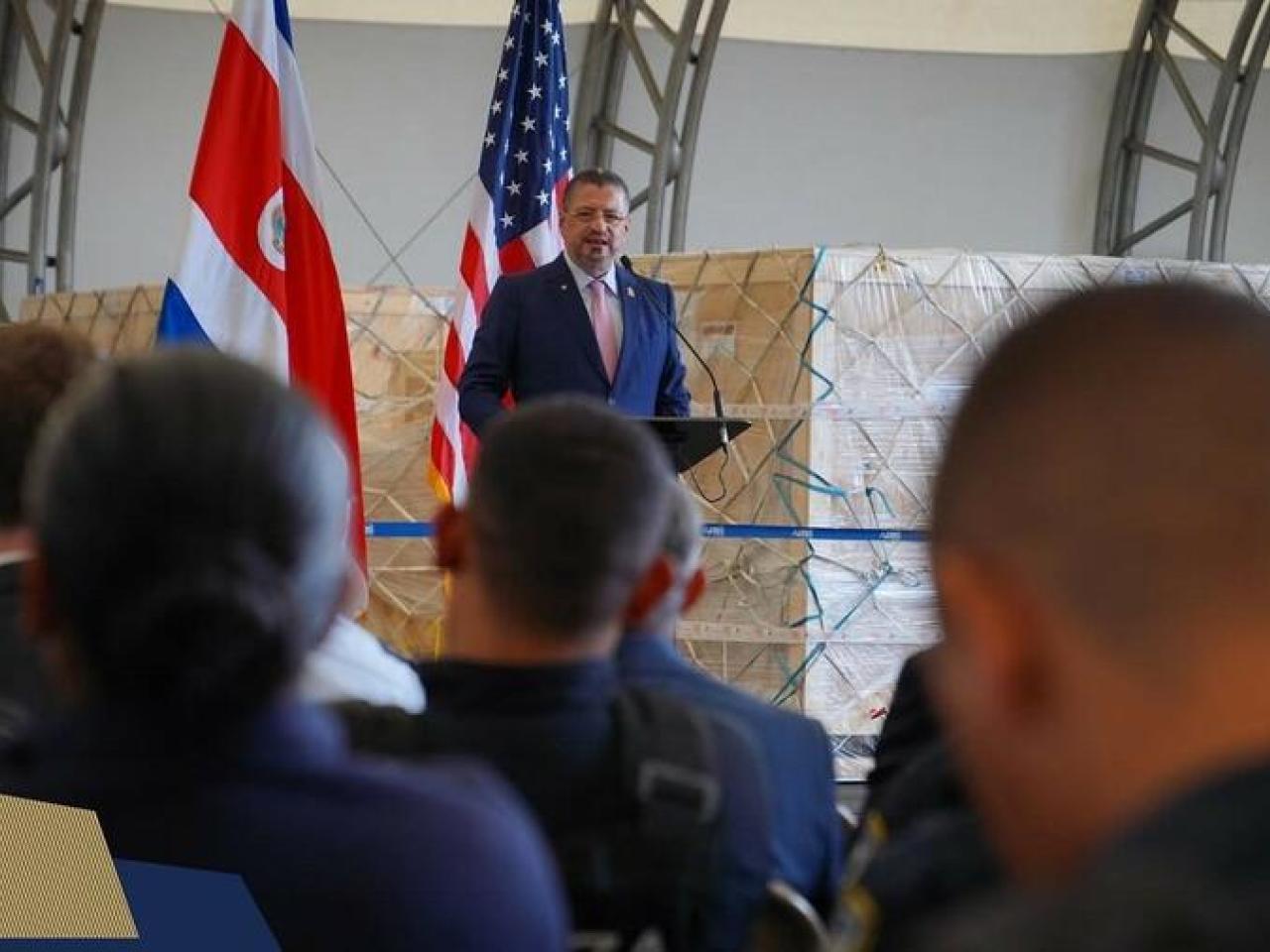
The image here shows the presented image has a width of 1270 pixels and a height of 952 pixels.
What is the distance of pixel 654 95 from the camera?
11.0m

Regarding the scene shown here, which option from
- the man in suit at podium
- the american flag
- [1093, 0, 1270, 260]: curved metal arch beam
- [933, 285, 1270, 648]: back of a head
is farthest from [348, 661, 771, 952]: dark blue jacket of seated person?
[1093, 0, 1270, 260]: curved metal arch beam

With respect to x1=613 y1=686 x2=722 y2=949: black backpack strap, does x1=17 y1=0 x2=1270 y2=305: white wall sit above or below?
above

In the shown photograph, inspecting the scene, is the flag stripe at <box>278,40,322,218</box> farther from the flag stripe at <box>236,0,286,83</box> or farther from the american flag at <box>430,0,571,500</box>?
the american flag at <box>430,0,571,500</box>

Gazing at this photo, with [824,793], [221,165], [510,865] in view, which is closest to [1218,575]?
[510,865]

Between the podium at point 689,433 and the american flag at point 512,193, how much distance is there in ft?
6.38

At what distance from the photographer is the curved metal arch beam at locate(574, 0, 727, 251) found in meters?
10.7

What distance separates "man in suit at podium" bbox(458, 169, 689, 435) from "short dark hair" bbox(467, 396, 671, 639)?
10.8 feet

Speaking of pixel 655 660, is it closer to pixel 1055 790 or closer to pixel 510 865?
pixel 510 865

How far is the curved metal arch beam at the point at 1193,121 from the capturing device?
11234 mm

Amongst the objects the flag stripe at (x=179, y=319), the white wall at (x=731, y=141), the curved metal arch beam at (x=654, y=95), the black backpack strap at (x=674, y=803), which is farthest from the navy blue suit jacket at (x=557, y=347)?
the white wall at (x=731, y=141)

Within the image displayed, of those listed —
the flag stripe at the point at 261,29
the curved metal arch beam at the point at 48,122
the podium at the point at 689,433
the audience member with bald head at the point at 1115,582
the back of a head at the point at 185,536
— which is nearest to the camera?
the audience member with bald head at the point at 1115,582

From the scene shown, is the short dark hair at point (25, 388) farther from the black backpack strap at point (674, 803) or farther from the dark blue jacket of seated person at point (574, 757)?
the black backpack strap at point (674, 803)

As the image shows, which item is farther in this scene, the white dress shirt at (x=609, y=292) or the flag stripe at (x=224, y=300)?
the white dress shirt at (x=609, y=292)

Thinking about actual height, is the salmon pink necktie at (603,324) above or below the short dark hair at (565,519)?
below
